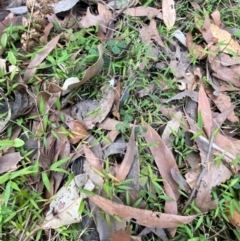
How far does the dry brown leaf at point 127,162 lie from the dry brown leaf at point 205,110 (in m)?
0.33

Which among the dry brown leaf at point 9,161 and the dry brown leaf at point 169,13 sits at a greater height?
the dry brown leaf at point 169,13

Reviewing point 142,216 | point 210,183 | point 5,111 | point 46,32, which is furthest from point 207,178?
point 46,32

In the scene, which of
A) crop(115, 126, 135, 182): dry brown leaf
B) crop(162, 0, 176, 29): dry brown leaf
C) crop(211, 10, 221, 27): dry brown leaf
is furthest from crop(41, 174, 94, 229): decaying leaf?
crop(211, 10, 221, 27): dry brown leaf

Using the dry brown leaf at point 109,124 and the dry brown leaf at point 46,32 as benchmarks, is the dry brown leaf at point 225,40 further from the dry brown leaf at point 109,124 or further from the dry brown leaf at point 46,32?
the dry brown leaf at point 46,32

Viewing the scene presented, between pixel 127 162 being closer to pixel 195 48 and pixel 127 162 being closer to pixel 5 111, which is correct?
pixel 5 111

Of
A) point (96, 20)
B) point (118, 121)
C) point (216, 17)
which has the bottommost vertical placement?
point (118, 121)

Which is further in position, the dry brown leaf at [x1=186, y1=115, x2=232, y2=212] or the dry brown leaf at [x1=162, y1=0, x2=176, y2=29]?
the dry brown leaf at [x1=162, y1=0, x2=176, y2=29]

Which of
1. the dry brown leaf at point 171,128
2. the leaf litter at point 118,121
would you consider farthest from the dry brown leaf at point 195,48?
the dry brown leaf at point 171,128

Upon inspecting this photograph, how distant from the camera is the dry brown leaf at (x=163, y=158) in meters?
1.56

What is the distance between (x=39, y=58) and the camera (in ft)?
5.83

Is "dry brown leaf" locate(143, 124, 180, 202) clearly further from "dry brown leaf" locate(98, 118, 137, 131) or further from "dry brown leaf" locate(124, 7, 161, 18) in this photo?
"dry brown leaf" locate(124, 7, 161, 18)

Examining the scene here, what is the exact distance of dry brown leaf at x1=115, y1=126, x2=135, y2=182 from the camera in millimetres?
1541

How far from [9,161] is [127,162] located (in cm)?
47

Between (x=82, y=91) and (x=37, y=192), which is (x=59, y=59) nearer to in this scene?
(x=82, y=91)
